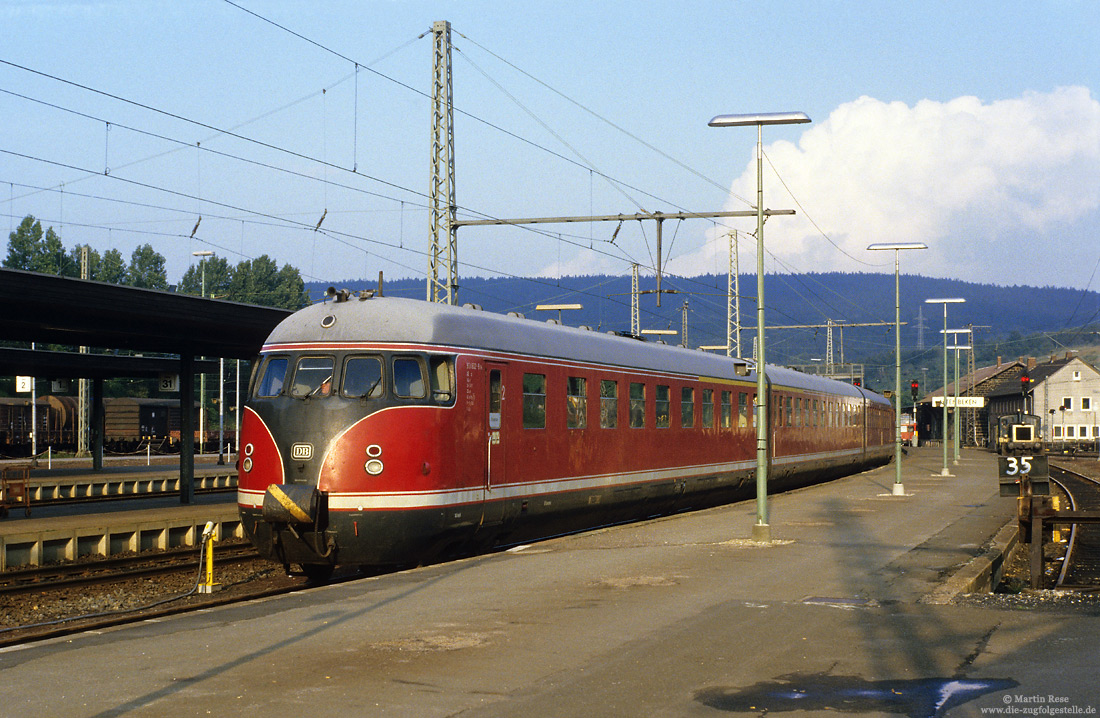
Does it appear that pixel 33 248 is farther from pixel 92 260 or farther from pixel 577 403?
pixel 577 403

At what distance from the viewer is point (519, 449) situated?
1769 cm

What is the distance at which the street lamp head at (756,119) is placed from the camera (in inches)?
742

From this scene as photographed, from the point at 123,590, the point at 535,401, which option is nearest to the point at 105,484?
the point at 123,590

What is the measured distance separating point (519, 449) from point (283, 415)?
13.3ft

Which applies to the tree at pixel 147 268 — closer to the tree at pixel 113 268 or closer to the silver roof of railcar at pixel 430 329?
the tree at pixel 113 268

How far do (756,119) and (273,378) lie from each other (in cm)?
904

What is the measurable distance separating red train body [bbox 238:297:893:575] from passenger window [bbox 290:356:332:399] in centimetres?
2

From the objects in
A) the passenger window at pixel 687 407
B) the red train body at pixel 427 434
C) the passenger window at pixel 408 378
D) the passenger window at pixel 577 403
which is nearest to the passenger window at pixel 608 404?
the red train body at pixel 427 434

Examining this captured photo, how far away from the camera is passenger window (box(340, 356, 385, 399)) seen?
15.1 m

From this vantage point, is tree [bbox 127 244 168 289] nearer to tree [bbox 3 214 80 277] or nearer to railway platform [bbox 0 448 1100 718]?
tree [bbox 3 214 80 277]

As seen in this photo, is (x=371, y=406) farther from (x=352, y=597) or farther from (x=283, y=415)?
(x=352, y=597)

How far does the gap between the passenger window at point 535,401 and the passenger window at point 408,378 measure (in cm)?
283

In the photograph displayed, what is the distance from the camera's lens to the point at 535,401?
18.3 metres

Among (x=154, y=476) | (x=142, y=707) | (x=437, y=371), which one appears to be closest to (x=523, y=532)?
(x=437, y=371)
